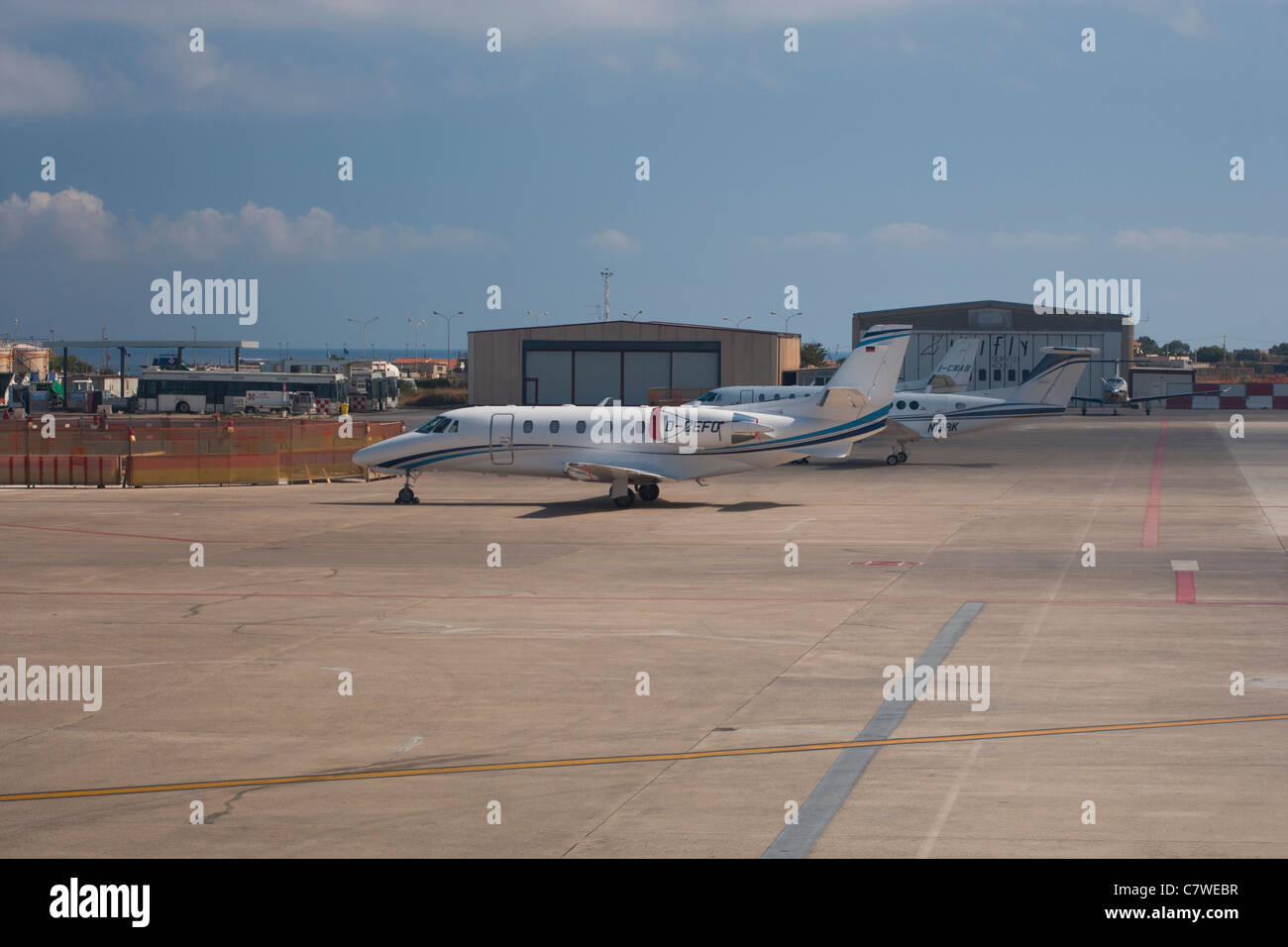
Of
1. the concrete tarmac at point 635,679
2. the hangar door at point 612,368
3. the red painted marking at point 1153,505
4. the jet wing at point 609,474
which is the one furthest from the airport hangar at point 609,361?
the concrete tarmac at point 635,679

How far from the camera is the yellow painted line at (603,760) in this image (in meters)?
10.2

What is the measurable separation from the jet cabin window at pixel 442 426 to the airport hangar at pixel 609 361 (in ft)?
252

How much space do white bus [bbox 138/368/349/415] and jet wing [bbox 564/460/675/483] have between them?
7793cm

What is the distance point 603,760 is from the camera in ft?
36.4

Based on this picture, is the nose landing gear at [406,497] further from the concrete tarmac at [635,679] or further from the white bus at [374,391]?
the white bus at [374,391]

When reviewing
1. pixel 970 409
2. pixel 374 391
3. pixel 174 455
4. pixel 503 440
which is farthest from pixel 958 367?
pixel 374 391

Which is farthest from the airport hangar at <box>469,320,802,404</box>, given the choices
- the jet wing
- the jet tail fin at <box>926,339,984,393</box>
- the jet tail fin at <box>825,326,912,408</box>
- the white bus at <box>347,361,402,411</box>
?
the jet wing

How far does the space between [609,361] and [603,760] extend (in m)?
106

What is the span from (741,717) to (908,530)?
17.9 m

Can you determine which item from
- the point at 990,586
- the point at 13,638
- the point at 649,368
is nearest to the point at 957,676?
the point at 990,586

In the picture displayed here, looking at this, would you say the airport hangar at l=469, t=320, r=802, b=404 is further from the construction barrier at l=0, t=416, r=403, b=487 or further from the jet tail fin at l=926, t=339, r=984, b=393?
the construction barrier at l=0, t=416, r=403, b=487

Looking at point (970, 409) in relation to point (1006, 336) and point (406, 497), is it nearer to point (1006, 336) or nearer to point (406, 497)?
point (406, 497)
